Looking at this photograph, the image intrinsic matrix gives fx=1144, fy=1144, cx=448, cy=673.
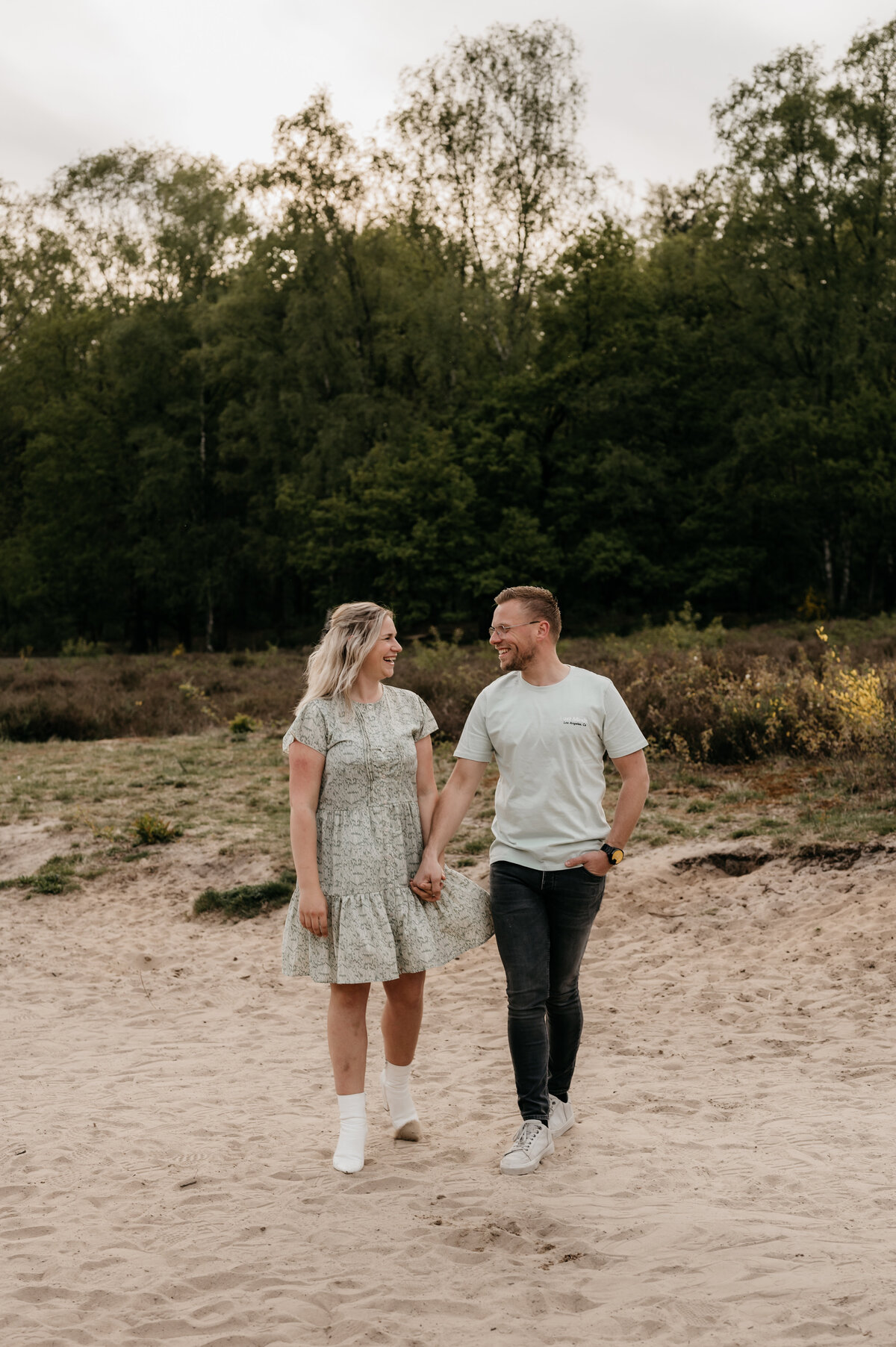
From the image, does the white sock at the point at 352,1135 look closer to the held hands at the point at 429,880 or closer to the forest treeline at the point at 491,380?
the held hands at the point at 429,880

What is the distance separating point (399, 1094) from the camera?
451 cm

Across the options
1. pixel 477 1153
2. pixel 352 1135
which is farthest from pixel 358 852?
pixel 477 1153

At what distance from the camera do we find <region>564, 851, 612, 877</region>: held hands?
3934mm

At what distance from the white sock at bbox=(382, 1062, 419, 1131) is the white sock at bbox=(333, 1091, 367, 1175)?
10.9 inches

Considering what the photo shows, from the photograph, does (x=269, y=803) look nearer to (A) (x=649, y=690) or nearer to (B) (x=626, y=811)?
(A) (x=649, y=690)

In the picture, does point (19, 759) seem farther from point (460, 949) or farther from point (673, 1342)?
point (673, 1342)

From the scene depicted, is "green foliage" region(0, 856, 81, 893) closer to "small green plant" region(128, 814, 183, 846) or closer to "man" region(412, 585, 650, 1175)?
"small green plant" region(128, 814, 183, 846)

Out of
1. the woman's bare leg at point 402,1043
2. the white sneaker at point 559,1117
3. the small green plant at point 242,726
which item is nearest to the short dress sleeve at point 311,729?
the woman's bare leg at point 402,1043

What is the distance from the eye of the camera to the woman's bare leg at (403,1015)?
13.9 ft

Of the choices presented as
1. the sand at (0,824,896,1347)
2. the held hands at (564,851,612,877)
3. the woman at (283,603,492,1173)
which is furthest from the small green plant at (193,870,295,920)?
the held hands at (564,851,612,877)

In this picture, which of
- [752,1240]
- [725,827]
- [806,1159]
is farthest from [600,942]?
[752,1240]

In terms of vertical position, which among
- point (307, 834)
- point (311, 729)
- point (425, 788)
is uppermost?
point (311, 729)

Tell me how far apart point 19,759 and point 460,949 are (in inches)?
→ 458

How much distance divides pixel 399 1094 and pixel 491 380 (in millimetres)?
32551
